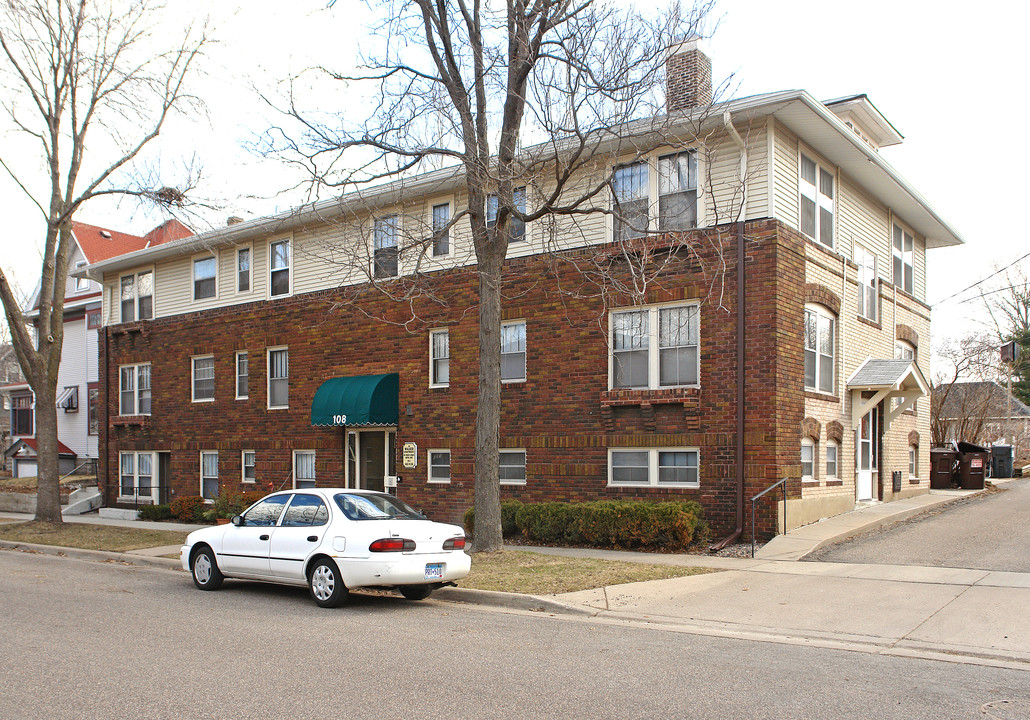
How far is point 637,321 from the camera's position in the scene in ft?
55.0

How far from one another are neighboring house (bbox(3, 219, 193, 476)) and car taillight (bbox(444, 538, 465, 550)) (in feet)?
90.8

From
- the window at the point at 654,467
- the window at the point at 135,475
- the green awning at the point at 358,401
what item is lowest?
the window at the point at 135,475

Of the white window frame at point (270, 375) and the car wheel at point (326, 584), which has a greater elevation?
the white window frame at point (270, 375)

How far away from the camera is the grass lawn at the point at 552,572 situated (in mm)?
11172

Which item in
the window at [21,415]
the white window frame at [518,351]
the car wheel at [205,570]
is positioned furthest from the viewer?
the window at [21,415]

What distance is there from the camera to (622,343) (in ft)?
55.8

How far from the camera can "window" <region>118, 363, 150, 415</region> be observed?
27297 millimetres

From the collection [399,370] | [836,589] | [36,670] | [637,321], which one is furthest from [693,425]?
[36,670]

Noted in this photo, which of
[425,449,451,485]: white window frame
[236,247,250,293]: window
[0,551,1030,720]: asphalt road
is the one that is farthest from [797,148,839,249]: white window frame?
[236,247,250,293]: window

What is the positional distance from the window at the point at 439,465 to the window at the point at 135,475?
442 inches

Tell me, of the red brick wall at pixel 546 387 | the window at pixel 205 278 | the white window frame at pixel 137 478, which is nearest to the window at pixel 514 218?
the red brick wall at pixel 546 387

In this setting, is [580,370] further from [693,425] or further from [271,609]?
[271,609]

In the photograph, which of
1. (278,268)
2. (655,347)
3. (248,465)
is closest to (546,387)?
(655,347)

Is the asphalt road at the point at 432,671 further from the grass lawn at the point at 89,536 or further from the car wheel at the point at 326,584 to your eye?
the grass lawn at the point at 89,536
